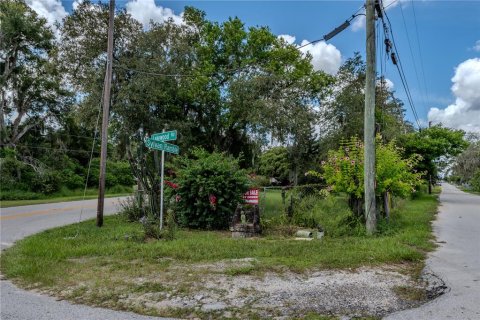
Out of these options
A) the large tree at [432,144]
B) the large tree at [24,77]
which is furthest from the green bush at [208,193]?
the large tree at [24,77]

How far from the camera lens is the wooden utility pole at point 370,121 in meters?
9.09

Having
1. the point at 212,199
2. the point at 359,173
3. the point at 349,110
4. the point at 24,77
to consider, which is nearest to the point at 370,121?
the point at 359,173

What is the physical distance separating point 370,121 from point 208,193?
4831 mm

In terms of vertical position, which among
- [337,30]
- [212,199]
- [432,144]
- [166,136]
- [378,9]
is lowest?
[212,199]

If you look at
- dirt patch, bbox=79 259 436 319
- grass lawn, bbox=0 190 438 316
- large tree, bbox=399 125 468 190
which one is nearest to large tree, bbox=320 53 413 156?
large tree, bbox=399 125 468 190

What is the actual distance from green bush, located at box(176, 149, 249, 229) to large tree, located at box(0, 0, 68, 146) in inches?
937

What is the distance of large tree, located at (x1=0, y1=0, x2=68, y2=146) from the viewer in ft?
97.2

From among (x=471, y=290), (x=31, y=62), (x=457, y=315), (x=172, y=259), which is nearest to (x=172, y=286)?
(x=172, y=259)

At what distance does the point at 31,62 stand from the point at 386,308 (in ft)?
115

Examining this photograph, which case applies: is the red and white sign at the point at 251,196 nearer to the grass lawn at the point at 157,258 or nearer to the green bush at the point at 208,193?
the green bush at the point at 208,193

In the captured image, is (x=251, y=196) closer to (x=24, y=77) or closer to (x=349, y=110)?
(x=349, y=110)

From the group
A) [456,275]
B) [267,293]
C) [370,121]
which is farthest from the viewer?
[370,121]

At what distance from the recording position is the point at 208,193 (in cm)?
1070

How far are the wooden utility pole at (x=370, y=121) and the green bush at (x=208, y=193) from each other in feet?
12.1
